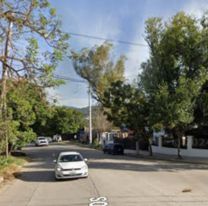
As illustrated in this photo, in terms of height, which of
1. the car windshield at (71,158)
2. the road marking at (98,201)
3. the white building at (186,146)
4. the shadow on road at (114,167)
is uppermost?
the white building at (186,146)

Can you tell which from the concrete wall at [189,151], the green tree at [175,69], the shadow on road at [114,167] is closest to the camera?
the shadow on road at [114,167]

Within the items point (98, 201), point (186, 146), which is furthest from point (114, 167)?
point (186, 146)

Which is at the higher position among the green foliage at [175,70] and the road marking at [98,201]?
the green foliage at [175,70]

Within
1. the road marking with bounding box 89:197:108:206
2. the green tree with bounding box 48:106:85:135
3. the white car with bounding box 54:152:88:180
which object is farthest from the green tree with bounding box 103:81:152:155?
the green tree with bounding box 48:106:85:135

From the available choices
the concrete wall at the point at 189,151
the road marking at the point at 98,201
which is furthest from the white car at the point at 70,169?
the concrete wall at the point at 189,151

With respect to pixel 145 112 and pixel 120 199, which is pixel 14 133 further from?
pixel 120 199

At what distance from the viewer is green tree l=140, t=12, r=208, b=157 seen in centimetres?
3862

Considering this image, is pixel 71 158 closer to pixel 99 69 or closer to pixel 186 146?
pixel 186 146

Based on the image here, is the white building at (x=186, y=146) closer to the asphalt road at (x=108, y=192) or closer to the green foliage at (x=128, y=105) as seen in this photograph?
Answer: the green foliage at (x=128, y=105)

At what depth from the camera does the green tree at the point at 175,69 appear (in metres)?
38.6

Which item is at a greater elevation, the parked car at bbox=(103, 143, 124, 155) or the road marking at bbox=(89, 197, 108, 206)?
the parked car at bbox=(103, 143, 124, 155)

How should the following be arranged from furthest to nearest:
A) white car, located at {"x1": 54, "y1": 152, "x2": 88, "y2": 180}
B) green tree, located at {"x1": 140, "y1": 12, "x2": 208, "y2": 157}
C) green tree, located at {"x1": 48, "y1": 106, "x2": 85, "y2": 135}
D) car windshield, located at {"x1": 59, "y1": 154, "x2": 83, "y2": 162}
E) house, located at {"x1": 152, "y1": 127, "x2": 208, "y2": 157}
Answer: green tree, located at {"x1": 48, "y1": 106, "x2": 85, "y2": 135} → house, located at {"x1": 152, "y1": 127, "x2": 208, "y2": 157} → green tree, located at {"x1": 140, "y1": 12, "x2": 208, "y2": 157} → car windshield, located at {"x1": 59, "y1": 154, "x2": 83, "y2": 162} → white car, located at {"x1": 54, "y1": 152, "x2": 88, "y2": 180}

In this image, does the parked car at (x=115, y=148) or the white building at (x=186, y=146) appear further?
the parked car at (x=115, y=148)

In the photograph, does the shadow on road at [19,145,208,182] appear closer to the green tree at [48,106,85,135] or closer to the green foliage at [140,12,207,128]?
the green foliage at [140,12,207,128]
